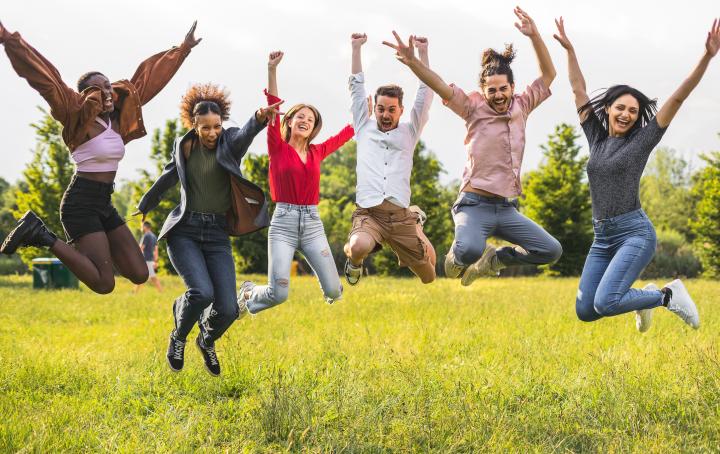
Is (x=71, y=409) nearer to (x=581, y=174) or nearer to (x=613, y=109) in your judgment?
(x=613, y=109)

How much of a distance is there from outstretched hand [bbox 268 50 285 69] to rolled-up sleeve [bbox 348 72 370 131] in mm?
971

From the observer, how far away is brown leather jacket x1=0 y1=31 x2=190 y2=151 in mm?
6086

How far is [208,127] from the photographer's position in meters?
6.97

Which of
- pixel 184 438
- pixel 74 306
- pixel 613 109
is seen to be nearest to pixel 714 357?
pixel 613 109

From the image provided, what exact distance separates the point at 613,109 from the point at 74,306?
14616 mm

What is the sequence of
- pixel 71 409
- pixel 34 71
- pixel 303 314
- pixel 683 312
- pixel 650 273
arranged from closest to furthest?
pixel 34 71 < pixel 683 312 < pixel 71 409 < pixel 303 314 < pixel 650 273

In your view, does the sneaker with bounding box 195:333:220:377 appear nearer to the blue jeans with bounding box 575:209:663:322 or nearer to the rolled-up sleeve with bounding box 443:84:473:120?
the rolled-up sleeve with bounding box 443:84:473:120

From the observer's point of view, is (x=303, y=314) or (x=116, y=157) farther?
(x=303, y=314)

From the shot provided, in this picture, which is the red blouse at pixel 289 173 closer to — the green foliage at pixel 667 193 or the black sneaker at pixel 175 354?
the black sneaker at pixel 175 354

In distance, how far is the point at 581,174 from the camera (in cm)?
3294

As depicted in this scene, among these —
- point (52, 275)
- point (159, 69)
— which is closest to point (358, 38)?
point (159, 69)

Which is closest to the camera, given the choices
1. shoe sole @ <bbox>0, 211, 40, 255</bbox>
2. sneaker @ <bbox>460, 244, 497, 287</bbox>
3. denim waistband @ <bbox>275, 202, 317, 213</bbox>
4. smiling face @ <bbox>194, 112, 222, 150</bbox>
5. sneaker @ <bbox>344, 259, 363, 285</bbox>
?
shoe sole @ <bbox>0, 211, 40, 255</bbox>

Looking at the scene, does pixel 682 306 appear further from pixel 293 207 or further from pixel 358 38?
pixel 358 38

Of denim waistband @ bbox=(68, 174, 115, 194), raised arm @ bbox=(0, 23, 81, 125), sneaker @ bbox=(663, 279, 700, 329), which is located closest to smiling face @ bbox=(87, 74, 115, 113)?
raised arm @ bbox=(0, 23, 81, 125)
